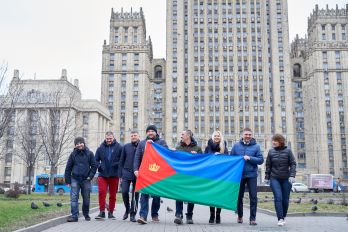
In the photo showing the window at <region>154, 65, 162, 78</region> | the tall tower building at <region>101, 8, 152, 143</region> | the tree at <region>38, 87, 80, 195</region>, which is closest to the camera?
the tree at <region>38, 87, 80, 195</region>

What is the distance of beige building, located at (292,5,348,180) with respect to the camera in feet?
329

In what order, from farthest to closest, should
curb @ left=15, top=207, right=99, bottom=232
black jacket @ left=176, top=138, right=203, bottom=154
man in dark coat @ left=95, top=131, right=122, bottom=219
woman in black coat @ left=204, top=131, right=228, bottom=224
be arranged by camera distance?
man in dark coat @ left=95, top=131, right=122, bottom=219, black jacket @ left=176, top=138, right=203, bottom=154, woman in black coat @ left=204, top=131, right=228, bottom=224, curb @ left=15, top=207, right=99, bottom=232

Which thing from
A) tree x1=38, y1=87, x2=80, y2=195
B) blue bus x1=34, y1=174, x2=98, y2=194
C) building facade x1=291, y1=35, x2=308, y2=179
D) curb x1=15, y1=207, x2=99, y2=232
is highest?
building facade x1=291, y1=35, x2=308, y2=179

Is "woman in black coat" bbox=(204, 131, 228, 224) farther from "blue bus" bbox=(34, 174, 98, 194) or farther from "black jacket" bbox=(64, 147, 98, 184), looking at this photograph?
"blue bus" bbox=(34, 174, 98, 194)

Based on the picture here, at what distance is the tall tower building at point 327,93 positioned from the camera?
100 meters

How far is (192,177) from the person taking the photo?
38.8 ft

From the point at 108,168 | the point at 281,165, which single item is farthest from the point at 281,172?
the point at 108,168

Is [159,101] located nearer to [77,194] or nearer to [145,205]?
[77,194]

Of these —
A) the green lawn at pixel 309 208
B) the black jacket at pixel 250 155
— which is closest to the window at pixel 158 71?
the green lawn at pixel 309 208

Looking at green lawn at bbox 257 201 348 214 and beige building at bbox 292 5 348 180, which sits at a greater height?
beige building at bbox 292 5 348 180

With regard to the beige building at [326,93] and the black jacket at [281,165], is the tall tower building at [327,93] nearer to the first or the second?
the beige building at [326,93]

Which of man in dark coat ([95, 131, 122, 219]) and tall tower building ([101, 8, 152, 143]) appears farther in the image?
tall tower building ([101, 8, 152, 143])

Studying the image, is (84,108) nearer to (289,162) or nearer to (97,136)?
(97,136)

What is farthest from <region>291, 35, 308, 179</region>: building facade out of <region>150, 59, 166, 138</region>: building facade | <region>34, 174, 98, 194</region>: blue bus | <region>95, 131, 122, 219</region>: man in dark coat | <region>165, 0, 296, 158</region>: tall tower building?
<region>95, 131, 122, 219</region>: man in dark coat
